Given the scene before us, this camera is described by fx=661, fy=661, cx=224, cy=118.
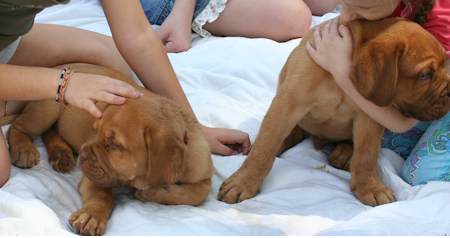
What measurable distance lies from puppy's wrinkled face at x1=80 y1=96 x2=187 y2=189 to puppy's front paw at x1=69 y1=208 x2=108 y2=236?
3.2 inches

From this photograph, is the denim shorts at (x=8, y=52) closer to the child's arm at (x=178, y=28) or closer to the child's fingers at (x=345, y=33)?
the child's arm at (x=178, y=28)

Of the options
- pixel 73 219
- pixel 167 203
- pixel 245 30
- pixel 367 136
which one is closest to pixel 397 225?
pixel 367 136

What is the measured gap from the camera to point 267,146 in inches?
71.0

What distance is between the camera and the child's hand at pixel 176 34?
2754mm

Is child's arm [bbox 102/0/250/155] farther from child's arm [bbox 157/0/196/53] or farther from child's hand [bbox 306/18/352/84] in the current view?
child's arm [bbox 157/0/196/53]

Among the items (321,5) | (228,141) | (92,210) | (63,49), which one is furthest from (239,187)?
(321,5)

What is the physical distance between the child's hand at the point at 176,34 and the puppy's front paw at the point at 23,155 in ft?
3.33

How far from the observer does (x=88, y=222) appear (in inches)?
59.4

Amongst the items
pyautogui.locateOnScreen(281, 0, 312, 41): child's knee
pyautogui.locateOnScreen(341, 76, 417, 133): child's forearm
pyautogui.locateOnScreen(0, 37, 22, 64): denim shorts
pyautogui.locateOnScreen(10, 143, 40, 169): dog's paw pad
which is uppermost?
pyautogui.locateOnScreen(0, 37, 22, 64): denim shorts

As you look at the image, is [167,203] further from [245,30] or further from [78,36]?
[245,30]

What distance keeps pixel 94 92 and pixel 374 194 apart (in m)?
0.79

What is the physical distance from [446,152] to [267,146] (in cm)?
54

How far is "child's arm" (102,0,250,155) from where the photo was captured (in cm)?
197

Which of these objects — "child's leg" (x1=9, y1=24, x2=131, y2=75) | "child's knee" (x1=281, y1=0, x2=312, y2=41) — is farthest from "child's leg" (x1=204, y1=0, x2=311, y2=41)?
"child's leg" (x1=9, y1=24, x2=131, y2=75)
